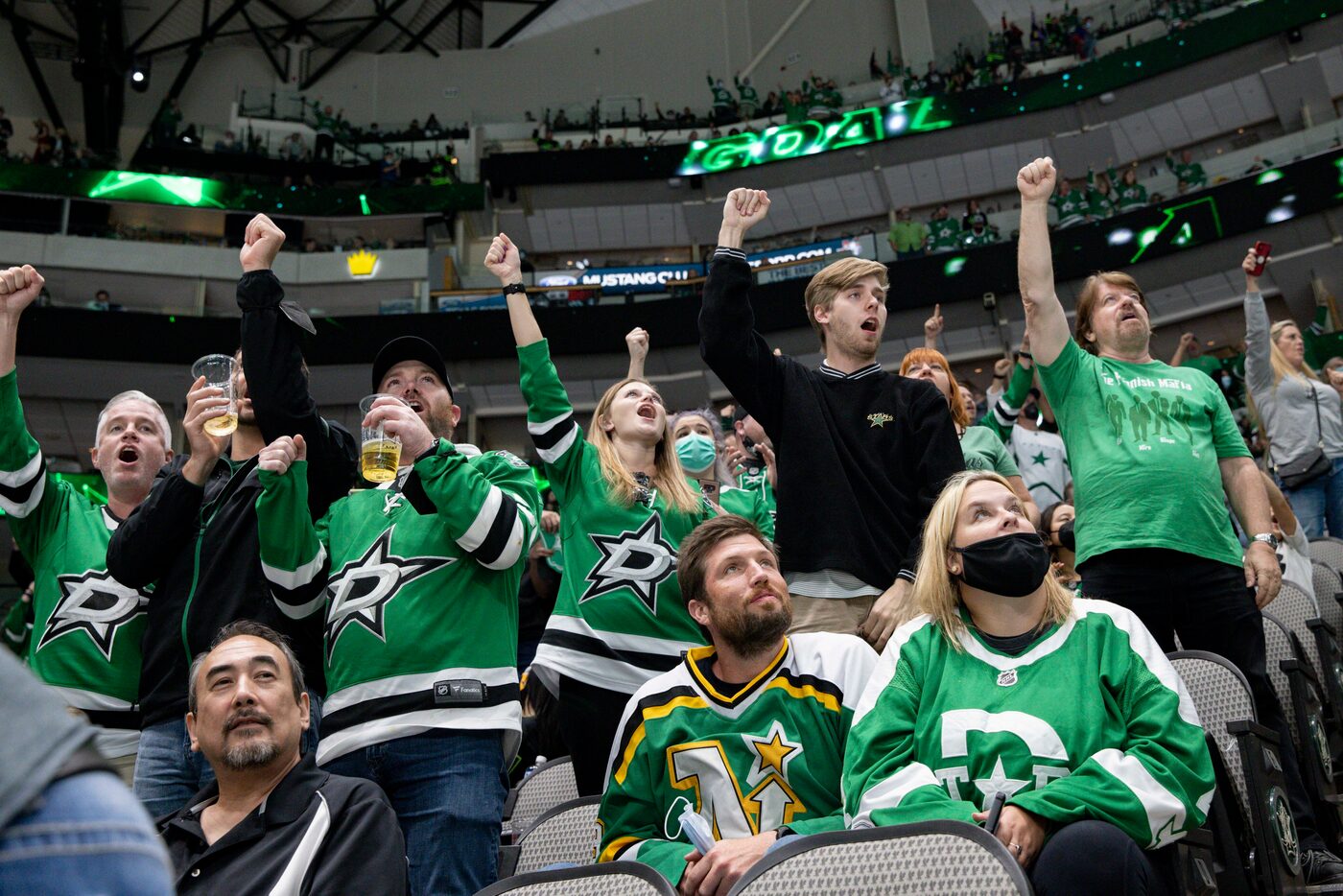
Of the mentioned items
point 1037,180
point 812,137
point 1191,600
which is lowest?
point 1191,600

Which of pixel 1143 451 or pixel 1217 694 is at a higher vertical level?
pixel 1143 451

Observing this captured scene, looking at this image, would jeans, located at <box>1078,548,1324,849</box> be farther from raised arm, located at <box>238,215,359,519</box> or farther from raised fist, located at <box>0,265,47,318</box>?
raised fist, located at <box>0,265,47,318</box>

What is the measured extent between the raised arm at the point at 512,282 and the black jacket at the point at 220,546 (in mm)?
582

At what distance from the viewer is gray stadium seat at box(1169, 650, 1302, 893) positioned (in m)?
2.09

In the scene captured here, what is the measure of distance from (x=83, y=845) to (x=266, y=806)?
1.40 metres

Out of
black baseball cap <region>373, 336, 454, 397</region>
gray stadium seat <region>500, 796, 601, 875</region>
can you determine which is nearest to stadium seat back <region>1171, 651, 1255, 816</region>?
gray stadium seat <region>500, 796, 601, 875</region>

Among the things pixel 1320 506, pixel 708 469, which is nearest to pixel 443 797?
pixel 708 469

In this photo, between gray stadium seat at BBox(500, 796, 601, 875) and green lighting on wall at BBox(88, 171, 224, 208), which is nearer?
gray stadium seat at BBox(500, 796, 601, 875)

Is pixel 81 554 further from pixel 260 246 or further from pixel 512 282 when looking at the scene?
pixel 512 282

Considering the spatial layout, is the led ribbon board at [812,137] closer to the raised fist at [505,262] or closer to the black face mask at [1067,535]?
the black face mask at [1067,535]

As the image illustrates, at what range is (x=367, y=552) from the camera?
2.59 metres

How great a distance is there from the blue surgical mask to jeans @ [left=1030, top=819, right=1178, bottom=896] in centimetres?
245

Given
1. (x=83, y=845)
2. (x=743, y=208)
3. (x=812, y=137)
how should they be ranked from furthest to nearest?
(x=812, y=137), (x=743, y=208), (x=83, y=845)

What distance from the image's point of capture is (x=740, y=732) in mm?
2209
